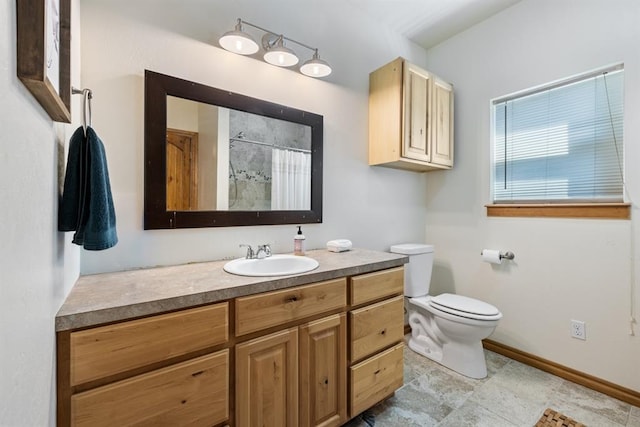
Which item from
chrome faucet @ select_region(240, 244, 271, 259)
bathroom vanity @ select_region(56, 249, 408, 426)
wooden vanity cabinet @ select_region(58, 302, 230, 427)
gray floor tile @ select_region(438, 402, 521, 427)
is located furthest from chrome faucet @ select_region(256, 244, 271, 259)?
gray floor tile @ select_region(438, 402, 521, 427)

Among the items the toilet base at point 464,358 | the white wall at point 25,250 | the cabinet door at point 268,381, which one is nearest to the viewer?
the white wall at point 25,250

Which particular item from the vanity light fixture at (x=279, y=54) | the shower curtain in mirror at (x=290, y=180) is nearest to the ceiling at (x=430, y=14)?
the vanity light fixture at (x=279, y=54)

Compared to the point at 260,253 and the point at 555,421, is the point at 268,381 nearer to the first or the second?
the point at 260,253

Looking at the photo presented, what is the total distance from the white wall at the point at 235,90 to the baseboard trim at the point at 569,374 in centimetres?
111

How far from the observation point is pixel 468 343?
6.35 ft

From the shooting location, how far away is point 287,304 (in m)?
1.19

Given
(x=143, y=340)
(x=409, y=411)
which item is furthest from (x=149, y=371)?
(x=409, y=411)

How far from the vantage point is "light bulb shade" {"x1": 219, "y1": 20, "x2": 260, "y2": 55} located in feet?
4.86

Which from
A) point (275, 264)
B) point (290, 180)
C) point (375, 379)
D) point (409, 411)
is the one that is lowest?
point (409, 411)

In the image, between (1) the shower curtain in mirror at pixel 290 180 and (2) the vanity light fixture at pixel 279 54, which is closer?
(2) the vanity light fixture at pixel 279 54

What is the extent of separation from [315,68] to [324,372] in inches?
69.3

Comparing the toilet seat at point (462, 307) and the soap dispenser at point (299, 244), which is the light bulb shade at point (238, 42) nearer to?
the soap dispenser at point (299, 244)

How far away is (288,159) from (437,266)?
176cm

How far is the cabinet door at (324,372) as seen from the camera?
1.26 metres
